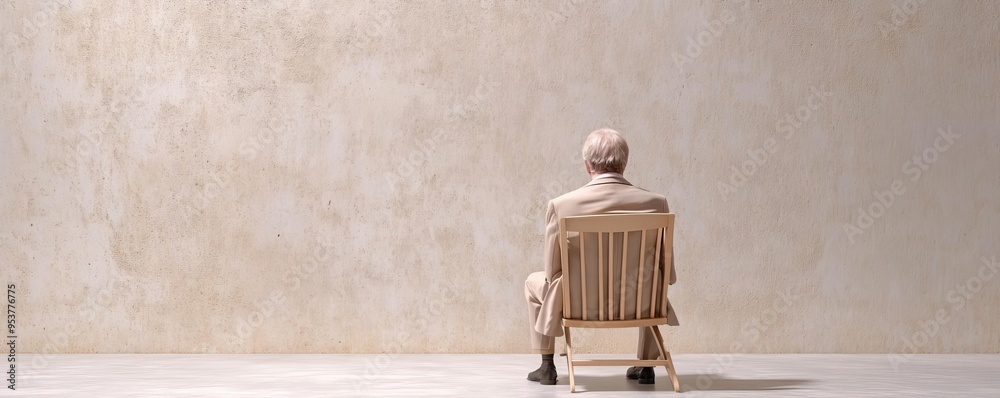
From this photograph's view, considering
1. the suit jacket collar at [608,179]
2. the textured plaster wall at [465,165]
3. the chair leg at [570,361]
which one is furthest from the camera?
the textured plaster wall at [465,165]

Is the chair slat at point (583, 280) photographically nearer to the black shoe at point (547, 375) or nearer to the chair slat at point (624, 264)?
the chair slat at point (624, 264)

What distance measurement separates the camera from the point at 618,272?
12.4 ft

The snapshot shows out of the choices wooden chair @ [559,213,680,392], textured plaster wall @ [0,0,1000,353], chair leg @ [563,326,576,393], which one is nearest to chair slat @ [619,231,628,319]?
wooden chair @ [559,213,680,392]

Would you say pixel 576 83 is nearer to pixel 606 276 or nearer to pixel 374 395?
pixel 606 276

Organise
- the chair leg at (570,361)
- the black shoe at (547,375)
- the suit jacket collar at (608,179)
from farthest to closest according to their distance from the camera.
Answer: the black shoe at (547,375), the suit jacket collar at (608,179), the chair leg at (570,361)

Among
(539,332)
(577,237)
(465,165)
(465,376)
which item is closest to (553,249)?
(577,237)

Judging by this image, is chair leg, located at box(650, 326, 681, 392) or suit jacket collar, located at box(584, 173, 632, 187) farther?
suit jacket collar, located at box(584, 173, 632, 187)

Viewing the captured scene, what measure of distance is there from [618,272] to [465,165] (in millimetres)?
1967

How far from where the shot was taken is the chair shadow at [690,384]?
396 cm

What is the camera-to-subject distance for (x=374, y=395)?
376cm

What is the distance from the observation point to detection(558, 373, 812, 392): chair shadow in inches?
156

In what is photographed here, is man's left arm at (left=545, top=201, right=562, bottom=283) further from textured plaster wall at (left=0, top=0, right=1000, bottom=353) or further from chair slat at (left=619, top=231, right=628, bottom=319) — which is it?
textured plaster wall at (left=0, top=0, right=1000, bottom=353)

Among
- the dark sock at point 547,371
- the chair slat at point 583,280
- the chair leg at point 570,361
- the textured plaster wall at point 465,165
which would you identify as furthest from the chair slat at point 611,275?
the textured plaster wall at point 465,165

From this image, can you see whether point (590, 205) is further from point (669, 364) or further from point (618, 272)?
point (669, 364)
